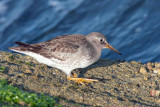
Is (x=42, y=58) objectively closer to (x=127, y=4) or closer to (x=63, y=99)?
(x=63, y=99)

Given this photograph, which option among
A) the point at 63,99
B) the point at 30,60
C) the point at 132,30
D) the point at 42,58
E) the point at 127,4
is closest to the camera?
the point at 63,99

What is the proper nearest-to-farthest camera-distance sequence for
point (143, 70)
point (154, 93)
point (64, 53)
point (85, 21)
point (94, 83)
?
point (154, 93), point (94, 83), point (64, 53), point (143, 70), point (85, 21)

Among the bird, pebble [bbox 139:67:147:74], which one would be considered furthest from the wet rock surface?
the bird

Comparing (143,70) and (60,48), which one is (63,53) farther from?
(143,70)

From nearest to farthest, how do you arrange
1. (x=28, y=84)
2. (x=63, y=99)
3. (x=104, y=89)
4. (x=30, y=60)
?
(x=63, y=99)
(x=28, y=84)
(x=104, y=89)
(x=30, y=60)

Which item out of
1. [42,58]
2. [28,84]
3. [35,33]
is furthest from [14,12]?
[28,84]

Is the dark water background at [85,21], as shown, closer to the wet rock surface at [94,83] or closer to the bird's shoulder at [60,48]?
the wet rock surface at [94,83]

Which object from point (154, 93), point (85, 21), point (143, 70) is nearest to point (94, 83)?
point (154, 93)
